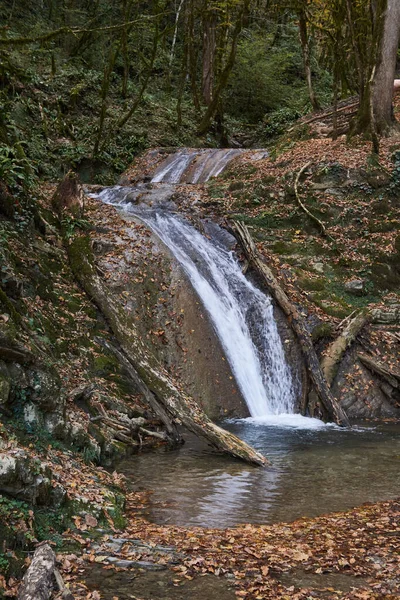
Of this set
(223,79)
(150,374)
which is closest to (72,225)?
(150,374)

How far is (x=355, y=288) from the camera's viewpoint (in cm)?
1310

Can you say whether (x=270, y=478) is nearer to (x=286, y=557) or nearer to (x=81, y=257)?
(x=286, y=557)

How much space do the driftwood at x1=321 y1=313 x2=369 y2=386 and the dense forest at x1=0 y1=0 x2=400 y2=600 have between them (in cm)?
6

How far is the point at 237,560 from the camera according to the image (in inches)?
177

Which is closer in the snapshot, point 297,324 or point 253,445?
point 253,445

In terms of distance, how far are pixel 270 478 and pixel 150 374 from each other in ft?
8.62

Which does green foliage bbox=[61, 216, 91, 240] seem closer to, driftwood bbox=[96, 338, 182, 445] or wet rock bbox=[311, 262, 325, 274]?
driftwood bbox=[96, 338, 182, 445]

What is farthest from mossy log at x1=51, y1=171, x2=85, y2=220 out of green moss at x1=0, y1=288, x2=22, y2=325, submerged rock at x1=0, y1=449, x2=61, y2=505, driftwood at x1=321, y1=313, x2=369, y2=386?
submerged rock at x1=0, y1=449, x2=61, y2=505

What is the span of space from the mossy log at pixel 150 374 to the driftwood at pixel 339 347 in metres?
3.50

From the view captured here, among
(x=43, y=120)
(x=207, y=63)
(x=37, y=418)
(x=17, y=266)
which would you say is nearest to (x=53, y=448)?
(x=37, y=418)

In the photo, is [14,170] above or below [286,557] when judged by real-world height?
above

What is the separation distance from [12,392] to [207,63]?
2335 centimetres

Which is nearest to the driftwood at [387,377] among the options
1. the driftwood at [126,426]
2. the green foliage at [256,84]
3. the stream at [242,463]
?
the stream at [242,463]

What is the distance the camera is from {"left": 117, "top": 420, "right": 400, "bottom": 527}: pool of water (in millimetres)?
5805
